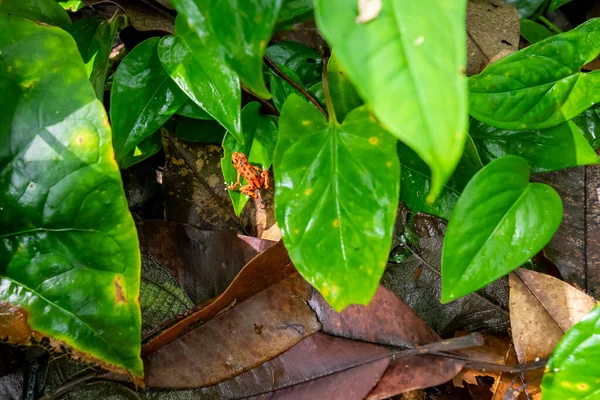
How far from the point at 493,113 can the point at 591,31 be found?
0.35m

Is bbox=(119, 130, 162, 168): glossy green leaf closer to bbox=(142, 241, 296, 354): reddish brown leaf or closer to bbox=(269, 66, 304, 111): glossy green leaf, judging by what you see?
bbox=(269, 66, 304, 111): glossy green leaf

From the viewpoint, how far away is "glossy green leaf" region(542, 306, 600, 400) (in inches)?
48.9

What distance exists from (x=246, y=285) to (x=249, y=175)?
34cm

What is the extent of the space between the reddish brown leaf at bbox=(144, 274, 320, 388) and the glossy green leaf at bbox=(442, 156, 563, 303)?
16.5 inches

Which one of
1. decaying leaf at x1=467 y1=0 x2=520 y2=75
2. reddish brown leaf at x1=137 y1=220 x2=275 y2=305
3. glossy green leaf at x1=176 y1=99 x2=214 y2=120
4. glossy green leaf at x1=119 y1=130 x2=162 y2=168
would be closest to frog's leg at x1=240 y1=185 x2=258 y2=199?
reddish brown leaf at x1=137 y1=220 x2=275 y2=305

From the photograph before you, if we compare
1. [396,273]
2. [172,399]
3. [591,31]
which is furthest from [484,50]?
[172,399]

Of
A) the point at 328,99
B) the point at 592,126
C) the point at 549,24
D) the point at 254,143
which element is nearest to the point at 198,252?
the point at 254,143

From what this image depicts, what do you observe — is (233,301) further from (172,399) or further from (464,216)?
(464,216)

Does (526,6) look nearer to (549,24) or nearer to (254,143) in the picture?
(549,24)

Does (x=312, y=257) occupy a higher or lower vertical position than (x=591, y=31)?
lower

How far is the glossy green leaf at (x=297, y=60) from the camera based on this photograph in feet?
5.70

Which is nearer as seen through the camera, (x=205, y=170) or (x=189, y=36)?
(x=189, y=36)

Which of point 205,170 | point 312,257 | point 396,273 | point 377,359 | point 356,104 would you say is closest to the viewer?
point 312,257

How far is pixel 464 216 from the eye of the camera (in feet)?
4.09
